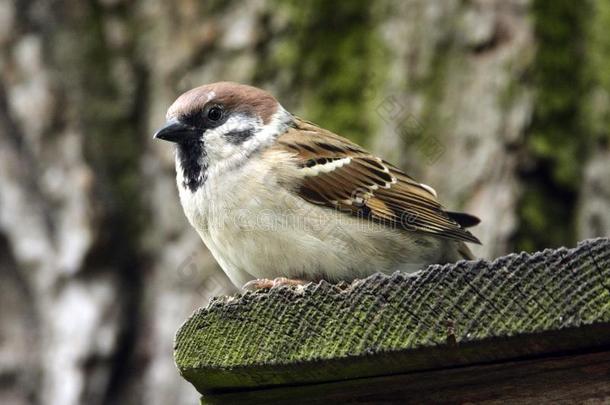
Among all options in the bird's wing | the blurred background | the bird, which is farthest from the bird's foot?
the blurred background

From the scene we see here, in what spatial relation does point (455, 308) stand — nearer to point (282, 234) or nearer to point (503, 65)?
point (282, 234)

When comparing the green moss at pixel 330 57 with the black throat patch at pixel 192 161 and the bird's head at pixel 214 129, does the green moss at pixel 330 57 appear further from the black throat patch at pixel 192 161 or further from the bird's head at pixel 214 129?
the black throat patch at pixel 192 161

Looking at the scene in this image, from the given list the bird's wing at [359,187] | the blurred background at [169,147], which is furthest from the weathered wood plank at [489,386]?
the blurred background at [169,147]

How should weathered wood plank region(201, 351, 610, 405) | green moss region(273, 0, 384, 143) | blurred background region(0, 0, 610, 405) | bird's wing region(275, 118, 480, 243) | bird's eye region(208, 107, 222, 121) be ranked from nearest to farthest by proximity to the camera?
weathered wood plank region(201, 351, 610, 405)
bird's wing region(275, 118, 480, 243)
bird's eye region(208, 107, 222, 121)
blurred background region(0, 0, 610, 405)
green moss region(273, 0, 384, 143)

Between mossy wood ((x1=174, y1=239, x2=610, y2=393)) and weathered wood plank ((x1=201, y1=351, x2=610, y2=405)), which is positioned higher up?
mossy wood ((x1=174, y1=239, x2=610, y2=393))

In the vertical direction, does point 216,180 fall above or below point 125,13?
below

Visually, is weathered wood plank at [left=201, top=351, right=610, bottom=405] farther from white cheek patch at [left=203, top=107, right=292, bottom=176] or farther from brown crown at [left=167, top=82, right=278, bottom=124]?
brown crown at [left=167, top=82, right=278, bottom=124]

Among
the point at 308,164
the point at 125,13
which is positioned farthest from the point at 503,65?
the point at 125,13
